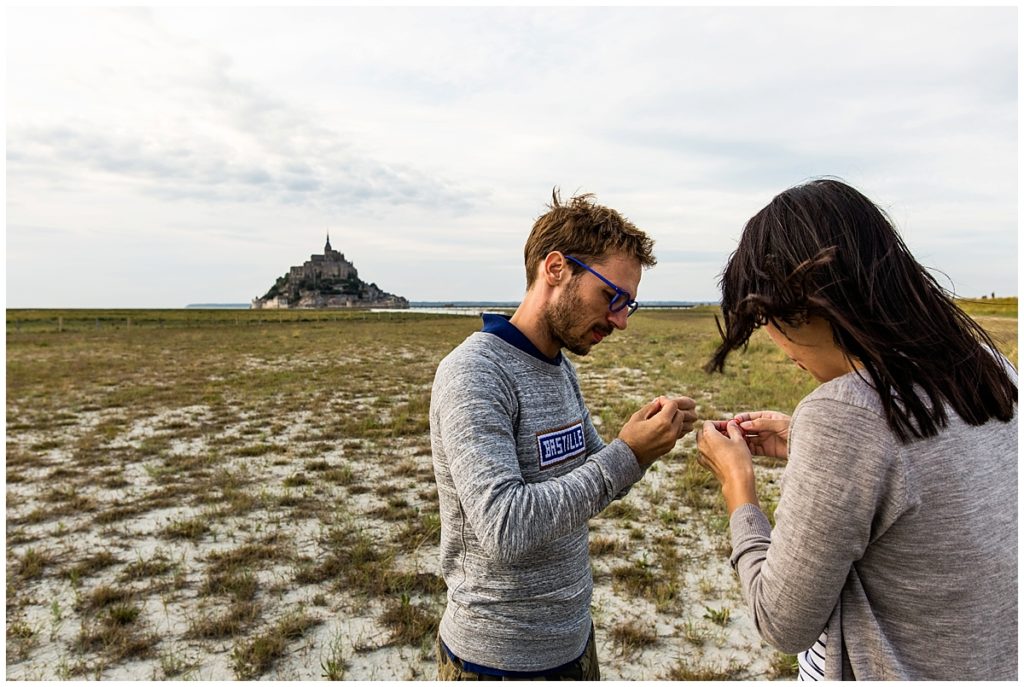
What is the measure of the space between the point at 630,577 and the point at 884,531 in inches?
153

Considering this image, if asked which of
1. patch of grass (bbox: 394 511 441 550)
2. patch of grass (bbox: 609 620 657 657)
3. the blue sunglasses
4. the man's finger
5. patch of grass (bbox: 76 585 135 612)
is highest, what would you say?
the blue sunglasses

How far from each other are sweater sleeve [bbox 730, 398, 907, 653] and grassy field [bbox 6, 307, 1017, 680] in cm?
286

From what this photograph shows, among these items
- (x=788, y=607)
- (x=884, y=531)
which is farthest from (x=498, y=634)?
(x=884, y=531)

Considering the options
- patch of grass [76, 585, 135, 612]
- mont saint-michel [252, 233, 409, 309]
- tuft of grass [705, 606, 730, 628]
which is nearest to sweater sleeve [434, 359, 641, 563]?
tuft of grass [705, 606, 730, 628]

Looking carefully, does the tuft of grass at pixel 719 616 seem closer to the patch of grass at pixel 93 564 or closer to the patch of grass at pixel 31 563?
the patch of grass at pixel 93 564

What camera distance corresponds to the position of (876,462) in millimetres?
1031

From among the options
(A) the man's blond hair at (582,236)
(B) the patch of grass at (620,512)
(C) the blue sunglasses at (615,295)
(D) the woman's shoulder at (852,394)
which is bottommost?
(B) the patch of grass at (620,512)

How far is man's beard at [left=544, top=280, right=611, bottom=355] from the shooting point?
1978 millimetres

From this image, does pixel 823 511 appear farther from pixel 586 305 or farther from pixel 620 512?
pixel 620 512

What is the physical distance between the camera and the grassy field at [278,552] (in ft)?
12.5

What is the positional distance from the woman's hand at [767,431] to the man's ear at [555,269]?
662 mm

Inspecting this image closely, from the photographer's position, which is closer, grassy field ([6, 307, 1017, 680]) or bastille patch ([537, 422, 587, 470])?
bastille patch ([537, 422, 587, 470])

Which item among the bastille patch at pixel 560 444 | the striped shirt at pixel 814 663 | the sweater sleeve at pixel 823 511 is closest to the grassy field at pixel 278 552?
the bastille patch at pixel 560 444

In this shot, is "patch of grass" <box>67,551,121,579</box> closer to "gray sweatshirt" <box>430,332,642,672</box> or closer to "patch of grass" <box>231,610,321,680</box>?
"patch of grass" <box>231,610,321,680</box>
